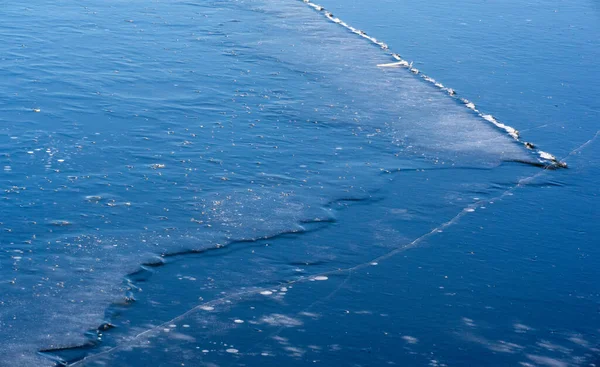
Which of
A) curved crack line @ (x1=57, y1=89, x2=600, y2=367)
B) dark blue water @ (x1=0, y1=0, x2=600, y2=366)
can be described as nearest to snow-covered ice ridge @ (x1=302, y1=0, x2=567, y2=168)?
dark blue water @ (x1=0, y1=0, x2=600, y2=366)

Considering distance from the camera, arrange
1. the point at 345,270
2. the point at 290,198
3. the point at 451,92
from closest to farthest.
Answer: the point at 345,270, the point at 290,198, the point at 451,92

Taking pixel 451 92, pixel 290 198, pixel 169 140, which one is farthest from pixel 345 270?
pixel 451 92

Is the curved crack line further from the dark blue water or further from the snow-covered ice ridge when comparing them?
the snow-covered ice ridge

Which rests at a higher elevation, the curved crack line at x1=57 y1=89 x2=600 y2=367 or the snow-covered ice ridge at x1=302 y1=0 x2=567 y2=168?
the snow-covered ice ridge at x1=302 y1=0 x2=567 y2=168

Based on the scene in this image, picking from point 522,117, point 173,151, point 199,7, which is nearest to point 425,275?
point 173,151

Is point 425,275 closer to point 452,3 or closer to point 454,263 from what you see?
point 454,263

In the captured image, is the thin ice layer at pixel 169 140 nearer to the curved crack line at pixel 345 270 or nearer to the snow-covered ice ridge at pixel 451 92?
the snow-covered ice ridge at pixel 451 92

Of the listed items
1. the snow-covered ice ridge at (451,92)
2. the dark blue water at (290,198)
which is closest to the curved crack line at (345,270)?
the dark blue water at (290,198)

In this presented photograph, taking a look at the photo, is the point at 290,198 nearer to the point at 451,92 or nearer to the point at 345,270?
the point at 345,270
